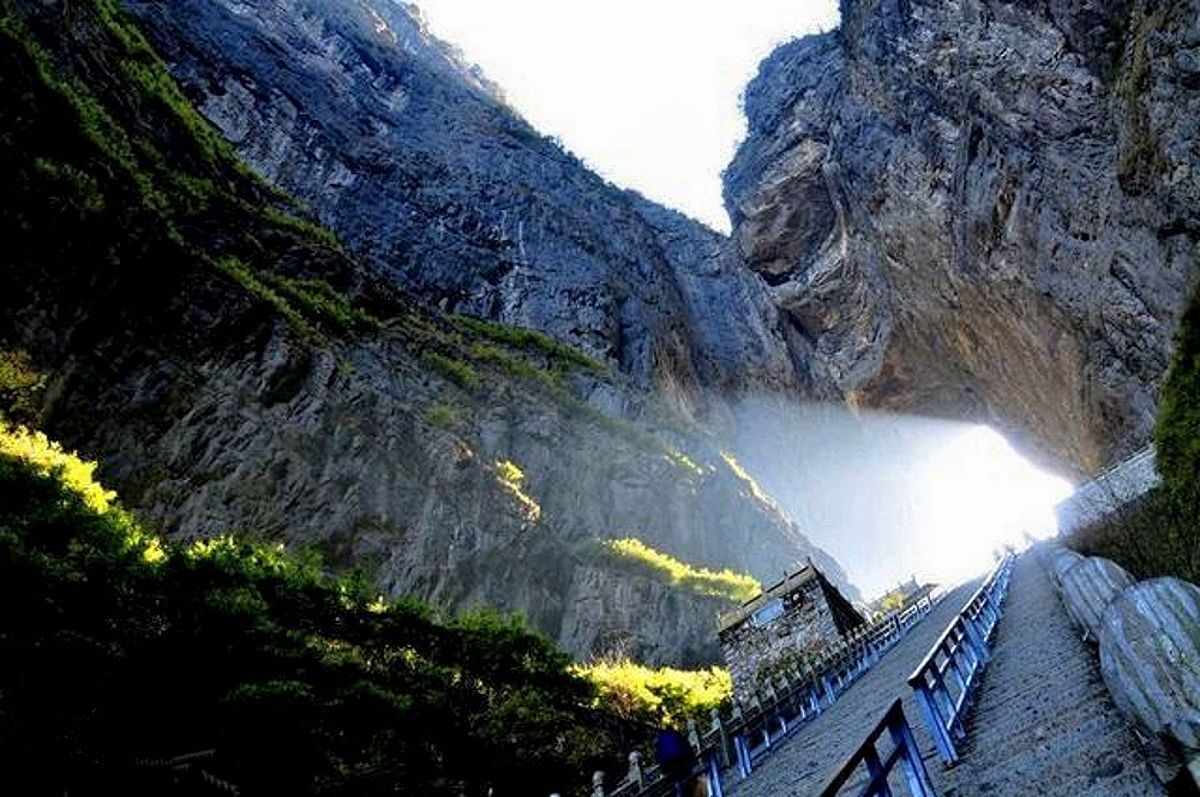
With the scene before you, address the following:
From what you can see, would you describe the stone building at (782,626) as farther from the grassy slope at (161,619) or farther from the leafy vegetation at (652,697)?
the leafy vegetation at (652,697)

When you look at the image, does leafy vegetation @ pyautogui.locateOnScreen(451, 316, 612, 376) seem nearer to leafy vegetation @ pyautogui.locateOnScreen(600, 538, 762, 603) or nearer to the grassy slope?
leafy vegetation @ pyautogui.locateOnScreen(600, 538, 762, 603)

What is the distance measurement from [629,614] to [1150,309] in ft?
57.1

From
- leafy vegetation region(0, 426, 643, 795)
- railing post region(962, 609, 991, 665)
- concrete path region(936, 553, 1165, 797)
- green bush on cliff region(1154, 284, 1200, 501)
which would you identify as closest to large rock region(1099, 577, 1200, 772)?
concrete path region(936, 553, 1165, 797)

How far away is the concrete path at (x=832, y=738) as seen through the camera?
7492 mm

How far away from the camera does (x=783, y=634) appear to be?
22562 mm

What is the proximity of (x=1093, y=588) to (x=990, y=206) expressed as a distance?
1930 centimetres

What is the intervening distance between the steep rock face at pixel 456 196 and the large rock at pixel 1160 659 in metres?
40.7

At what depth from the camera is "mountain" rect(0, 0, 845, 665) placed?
18.4 meters

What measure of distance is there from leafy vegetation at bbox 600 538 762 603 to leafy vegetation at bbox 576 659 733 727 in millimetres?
7910

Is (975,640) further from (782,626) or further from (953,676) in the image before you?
(782,626)

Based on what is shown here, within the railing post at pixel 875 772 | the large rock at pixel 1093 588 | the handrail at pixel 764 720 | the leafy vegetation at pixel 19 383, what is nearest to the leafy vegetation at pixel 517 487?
the handrail at pixel 764 720

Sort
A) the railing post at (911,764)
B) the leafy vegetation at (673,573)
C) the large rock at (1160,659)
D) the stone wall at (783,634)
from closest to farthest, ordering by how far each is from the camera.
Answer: the large rock at (1160,659) → the railing post at (911,764) → the stone wall at (783,634) → the leafy vegetation at (673,573)

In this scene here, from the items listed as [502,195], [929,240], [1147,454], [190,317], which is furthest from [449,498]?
[502,195]

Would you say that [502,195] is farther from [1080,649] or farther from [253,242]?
[1080,649]
